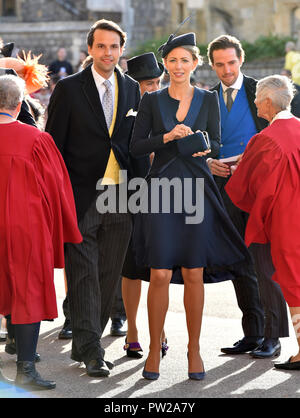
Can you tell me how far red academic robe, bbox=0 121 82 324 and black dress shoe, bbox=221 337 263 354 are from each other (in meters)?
1.58

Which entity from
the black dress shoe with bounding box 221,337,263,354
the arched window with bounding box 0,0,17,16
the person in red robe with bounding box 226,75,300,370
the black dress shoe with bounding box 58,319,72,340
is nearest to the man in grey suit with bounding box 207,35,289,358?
the black dress shoe with bounding box 221,337,263,354

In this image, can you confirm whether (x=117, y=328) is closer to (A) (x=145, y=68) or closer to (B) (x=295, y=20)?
(A) (x=145, y=68)

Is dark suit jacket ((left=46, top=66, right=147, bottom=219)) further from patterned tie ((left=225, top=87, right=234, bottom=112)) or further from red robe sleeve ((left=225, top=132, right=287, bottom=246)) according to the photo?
patterned tie ((left=225, top=87, right=234, bottom=112))

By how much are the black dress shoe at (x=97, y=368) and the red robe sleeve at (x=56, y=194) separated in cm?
68

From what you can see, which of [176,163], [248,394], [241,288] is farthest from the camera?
[241,288]

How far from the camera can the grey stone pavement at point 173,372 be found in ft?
18.8

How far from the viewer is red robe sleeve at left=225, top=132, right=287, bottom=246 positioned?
248 inches

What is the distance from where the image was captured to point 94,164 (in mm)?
6457

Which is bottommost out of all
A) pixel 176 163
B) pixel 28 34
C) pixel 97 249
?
pixel 97 249

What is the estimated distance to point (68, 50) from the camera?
3053cm

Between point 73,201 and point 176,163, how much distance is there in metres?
0.66
